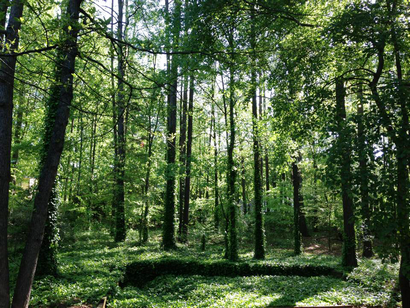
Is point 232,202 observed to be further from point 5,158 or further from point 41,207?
point 5,158

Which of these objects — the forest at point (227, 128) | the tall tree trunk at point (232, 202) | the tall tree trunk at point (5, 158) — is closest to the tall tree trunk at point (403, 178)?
the forest at point (227, 128)

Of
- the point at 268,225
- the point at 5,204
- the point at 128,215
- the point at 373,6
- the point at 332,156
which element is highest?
the point at 373,6

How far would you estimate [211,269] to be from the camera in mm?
10234

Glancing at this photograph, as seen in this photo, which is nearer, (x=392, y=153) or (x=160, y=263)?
(x=392, y=153)

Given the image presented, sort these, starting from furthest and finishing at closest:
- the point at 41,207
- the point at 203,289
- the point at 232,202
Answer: the point at 232,202
the point at 203,289
the point at 41,207

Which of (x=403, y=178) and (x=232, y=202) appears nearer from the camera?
(x=403, y=178)

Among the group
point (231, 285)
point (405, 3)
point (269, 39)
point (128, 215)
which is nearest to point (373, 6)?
point (405, 3)

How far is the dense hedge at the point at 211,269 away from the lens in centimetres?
984

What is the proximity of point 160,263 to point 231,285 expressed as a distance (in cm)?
323

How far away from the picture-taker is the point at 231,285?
8.01 metres

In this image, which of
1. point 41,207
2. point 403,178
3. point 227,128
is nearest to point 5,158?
point 41,207

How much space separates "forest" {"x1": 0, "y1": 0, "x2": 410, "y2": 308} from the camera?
384cm

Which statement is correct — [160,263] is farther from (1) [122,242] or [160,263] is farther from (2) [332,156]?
(2) [332,156]

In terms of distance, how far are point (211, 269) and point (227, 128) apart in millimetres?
6085
